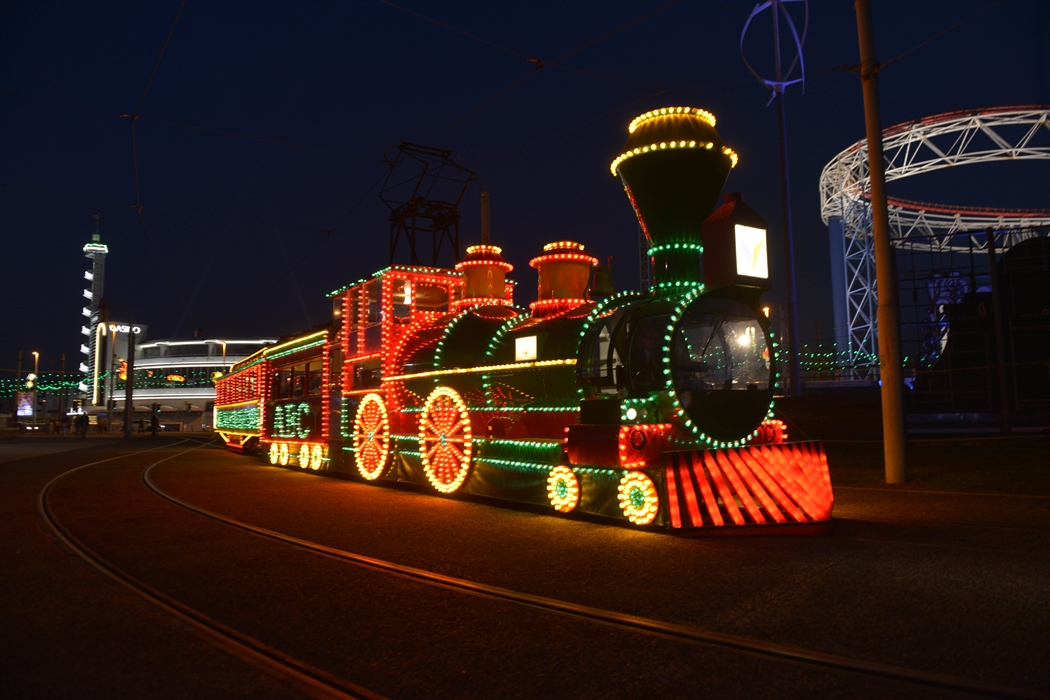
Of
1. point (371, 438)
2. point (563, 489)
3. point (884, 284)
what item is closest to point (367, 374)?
point (371, 438)

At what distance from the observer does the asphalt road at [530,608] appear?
10.5ft

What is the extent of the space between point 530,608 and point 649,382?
124 inches

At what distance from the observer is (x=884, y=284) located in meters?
9.69

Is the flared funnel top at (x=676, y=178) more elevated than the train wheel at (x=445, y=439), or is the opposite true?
the flared funnel top at (x=676, y=178)

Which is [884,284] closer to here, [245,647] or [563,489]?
[563,489]

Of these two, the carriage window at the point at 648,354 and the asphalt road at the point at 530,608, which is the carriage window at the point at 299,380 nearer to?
the asphalt road at the point at 530,608

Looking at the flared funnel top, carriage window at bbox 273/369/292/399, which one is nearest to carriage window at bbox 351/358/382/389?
carriage window at bbox 273/369/292/399

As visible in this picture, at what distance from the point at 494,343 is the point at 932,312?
14689mm

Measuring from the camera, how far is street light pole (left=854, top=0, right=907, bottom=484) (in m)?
9.49

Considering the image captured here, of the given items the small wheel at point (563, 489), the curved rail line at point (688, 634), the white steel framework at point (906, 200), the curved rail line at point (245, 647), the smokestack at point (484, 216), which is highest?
the white steel framework at point (906, 200)

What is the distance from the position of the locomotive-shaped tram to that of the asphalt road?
0.48 meters

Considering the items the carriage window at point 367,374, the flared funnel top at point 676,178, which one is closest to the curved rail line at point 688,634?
the flared funnel top at point 676,178

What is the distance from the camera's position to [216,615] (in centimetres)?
424

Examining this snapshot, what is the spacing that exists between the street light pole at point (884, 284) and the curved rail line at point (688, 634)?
23.0 feet
